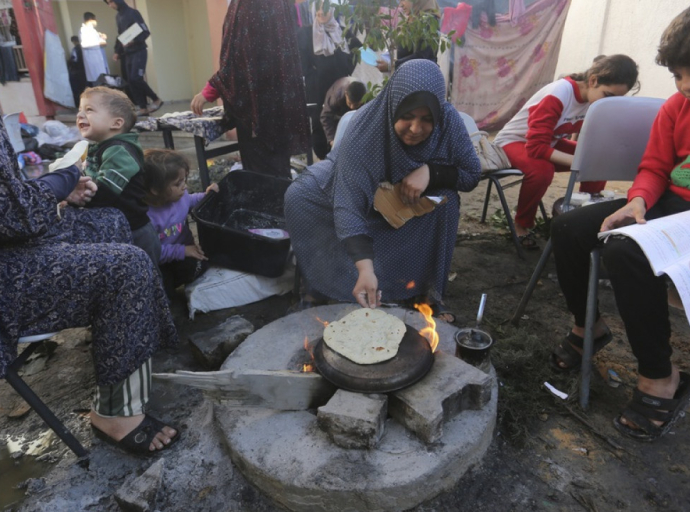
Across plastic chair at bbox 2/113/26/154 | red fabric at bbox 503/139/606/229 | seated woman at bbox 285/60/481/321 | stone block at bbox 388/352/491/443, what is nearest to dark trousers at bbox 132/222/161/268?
seated woman at bbox 285/60/481/321

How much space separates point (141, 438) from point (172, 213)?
162 cm

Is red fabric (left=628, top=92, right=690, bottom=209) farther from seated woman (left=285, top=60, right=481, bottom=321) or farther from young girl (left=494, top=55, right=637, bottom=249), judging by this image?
young girl (left=494, top=55, right=637, bottom=249)

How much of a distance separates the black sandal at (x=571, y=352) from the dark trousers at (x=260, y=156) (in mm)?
2870

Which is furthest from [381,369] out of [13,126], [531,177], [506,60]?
[506,60]

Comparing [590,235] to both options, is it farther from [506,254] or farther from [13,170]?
[13,170]

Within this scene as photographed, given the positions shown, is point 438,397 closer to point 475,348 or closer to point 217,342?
point 475,348

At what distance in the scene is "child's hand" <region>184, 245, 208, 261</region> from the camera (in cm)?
317

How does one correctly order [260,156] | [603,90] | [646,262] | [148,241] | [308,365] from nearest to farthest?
[646,262] < [308,365] < [148,241] < [603,90] < [260,156]

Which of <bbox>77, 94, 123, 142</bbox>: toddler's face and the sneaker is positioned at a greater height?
<bbox>77, 94, 123, 142</bbox>: toddler's face

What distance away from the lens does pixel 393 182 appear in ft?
8.64

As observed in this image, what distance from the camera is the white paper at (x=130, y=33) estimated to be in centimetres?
861

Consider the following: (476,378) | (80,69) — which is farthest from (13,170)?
(80,69)

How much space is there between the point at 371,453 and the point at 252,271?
71.8 inches

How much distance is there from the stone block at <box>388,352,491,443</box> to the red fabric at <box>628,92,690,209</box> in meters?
1.24
